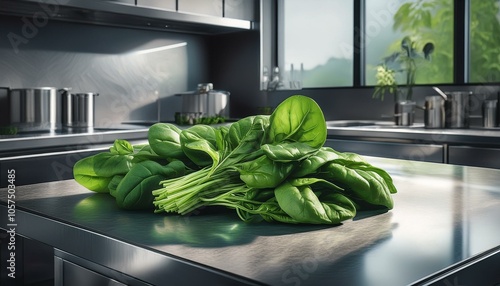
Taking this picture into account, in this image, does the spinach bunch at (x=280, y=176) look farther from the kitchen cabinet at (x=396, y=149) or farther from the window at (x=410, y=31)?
the window at (x=410, y=31)

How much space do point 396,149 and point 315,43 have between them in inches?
65.1

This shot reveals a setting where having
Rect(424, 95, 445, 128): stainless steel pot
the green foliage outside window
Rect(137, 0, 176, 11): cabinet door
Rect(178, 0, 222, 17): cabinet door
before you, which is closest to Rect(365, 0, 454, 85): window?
the green foliage outside window

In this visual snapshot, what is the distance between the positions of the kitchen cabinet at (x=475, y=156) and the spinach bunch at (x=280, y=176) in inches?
70.0

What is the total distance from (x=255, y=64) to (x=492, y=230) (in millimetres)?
3536

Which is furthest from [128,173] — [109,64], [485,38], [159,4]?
[485,38]

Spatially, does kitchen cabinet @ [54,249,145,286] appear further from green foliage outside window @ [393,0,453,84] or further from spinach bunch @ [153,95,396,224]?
green foliage outside window @ [393,0,453,84]

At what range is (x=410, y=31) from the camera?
17.9 feet

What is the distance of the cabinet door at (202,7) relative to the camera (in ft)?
11.8

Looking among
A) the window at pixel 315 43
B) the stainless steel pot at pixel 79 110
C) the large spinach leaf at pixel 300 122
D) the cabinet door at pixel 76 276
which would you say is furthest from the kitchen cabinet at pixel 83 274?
the window at pixel 315 43

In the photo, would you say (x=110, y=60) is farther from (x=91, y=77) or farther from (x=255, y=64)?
(x=255, y=64)

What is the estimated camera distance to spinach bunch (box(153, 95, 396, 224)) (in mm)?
696

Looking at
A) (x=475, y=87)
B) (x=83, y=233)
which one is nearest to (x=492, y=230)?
(x=83, y=233)

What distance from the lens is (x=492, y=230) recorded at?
27.3 inches

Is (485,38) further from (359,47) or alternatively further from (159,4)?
(159,4)
